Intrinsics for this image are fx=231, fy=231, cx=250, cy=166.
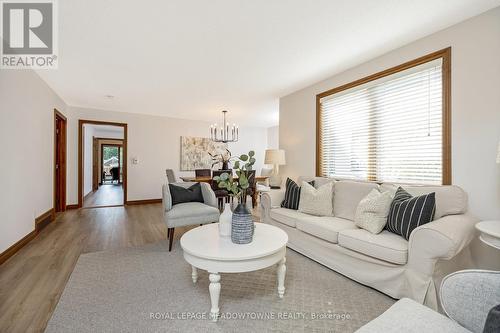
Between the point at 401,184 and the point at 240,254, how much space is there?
2.06m

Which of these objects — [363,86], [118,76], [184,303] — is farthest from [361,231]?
[118,76]

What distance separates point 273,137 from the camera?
775cm

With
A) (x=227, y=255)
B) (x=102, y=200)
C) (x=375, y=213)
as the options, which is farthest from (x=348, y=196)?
(x=102, y=200)

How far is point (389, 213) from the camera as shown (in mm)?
2135

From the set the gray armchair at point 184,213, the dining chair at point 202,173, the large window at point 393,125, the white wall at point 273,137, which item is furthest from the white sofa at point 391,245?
the white wall at point 273,137

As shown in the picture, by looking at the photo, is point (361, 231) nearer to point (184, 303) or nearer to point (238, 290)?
point (238, 290)

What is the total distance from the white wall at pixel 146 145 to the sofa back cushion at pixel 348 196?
4.67m

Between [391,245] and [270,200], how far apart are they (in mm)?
1669

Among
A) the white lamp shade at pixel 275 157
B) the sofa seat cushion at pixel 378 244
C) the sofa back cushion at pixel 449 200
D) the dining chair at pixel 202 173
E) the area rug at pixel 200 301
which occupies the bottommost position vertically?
the area rug at pixel 200 301

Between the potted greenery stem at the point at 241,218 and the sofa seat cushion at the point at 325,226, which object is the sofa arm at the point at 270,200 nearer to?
the sofa seat cushion at the point at 325,226

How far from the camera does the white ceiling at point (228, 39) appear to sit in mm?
1938

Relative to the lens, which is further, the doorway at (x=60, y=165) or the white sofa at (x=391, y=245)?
the doorway at (x=60, y=165)

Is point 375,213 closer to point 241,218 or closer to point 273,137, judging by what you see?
point 241,218

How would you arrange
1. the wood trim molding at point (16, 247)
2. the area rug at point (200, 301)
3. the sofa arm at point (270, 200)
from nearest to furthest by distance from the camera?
1. the area rug at point (200, 301)
2. the wood trim molding at point (16, 247)
3. the sofa arm at point (270, 200)
